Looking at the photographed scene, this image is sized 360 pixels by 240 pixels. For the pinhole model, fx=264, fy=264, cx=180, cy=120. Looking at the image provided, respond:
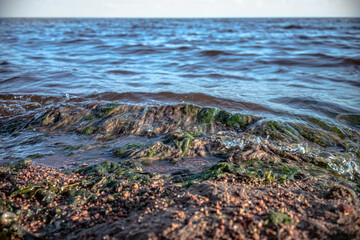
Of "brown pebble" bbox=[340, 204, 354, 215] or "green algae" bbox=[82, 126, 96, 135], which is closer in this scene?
"brown pebble" bbox=[340, 204, 354, 215]

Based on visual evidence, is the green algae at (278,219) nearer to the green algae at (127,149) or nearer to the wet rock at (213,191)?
the wet rock at (213,191)

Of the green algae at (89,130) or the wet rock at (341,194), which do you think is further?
the green algae at (89,130)

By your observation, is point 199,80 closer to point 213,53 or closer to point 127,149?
point 127,149

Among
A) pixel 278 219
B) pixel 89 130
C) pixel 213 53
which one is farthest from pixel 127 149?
pixel 213 53

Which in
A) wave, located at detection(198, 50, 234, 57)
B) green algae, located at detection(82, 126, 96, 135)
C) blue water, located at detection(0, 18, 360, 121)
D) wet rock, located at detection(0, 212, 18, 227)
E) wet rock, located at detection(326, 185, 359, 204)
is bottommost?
green algae, located at detection(82, 126, 96, 135)

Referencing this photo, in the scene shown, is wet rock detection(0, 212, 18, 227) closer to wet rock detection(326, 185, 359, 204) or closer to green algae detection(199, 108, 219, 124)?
wet rock detection(326, 185, 359, 204)

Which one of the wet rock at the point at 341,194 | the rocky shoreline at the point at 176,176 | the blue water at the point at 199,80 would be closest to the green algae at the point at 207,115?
the rocky shoreline at the point at 176,176

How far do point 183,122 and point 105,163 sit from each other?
191cm

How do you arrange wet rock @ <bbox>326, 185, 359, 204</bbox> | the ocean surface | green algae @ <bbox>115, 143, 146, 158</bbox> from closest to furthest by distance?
1. wet rock @ <bbox>326, 185, 359, 204</bbox>
2. green algae @ <bbox>115, 143, 146, 158</bbox>
3. the ocean surface

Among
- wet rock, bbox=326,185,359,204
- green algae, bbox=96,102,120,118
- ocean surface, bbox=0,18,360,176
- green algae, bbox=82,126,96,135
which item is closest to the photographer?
wet rock, bbox=326,185,359,204

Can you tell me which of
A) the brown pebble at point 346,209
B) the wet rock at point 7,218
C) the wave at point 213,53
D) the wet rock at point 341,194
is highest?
the wave at point 213,53

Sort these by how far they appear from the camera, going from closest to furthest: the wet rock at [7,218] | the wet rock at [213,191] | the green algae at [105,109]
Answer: the wet rock at [7,218] → the wet rock at [213,191] → the green algae at [105,109]

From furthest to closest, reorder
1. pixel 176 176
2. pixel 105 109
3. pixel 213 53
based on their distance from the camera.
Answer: pixel 213 53
pixel 105 109
pixel 176 176

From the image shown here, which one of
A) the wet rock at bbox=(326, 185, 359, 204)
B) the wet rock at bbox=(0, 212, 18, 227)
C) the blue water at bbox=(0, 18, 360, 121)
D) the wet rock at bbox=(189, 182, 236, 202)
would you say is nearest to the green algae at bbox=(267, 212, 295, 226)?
the wet rock at bbox=(189, 182, 236, 202)
